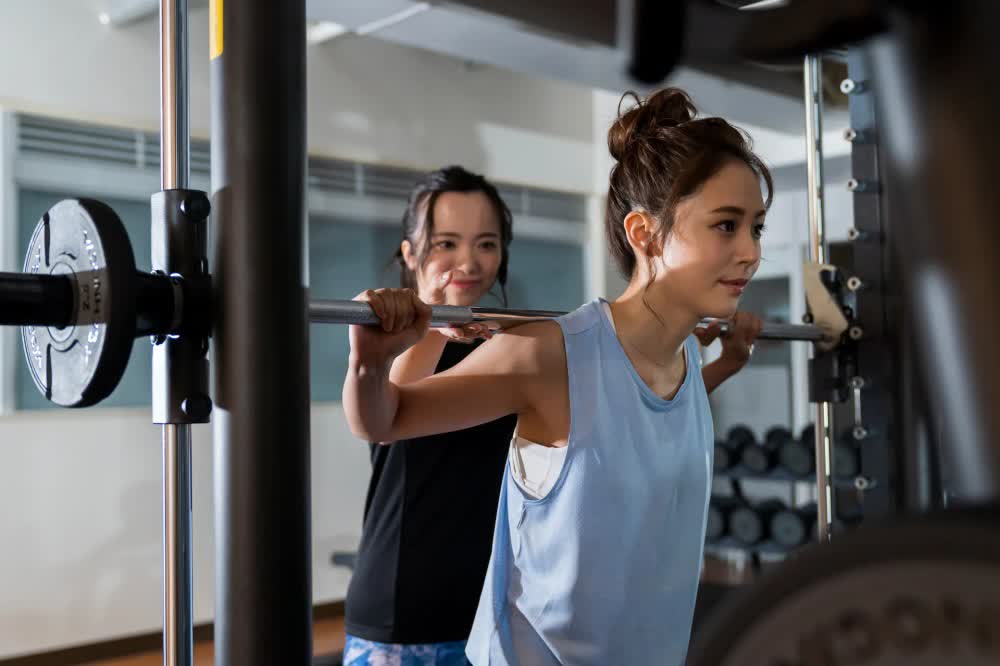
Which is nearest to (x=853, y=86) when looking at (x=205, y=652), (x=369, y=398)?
(x=369, y=398)

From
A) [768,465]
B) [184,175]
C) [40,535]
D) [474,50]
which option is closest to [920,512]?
[184,175]

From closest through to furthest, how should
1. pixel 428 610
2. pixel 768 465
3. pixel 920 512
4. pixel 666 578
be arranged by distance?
pixel 920 512 < pixel 666 578 < pixel 428 610 < pixel 768 465

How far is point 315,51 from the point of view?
16.8ft

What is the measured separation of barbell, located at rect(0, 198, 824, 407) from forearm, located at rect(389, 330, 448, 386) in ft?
3.34

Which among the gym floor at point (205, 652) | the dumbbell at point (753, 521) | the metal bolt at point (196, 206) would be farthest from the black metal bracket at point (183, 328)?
the dumbbell at point (753, 521)

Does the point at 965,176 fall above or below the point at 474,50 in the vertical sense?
below

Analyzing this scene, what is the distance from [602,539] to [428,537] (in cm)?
59

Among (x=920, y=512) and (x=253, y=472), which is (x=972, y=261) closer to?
(x=920, y=512)

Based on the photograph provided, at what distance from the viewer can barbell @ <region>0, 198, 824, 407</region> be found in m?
0.61

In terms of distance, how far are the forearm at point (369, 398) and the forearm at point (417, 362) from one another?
56 cm

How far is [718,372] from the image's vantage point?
1839mm

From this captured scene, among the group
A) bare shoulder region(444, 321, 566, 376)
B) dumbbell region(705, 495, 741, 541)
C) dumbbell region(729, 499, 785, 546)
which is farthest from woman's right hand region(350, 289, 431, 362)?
dumbbell region(705, 495, 741, 541)

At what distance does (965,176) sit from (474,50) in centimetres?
385

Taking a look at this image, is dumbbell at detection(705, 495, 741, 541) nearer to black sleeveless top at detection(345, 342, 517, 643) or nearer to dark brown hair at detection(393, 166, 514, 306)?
dark brown hair at detection(393, 166, 514, 306)
